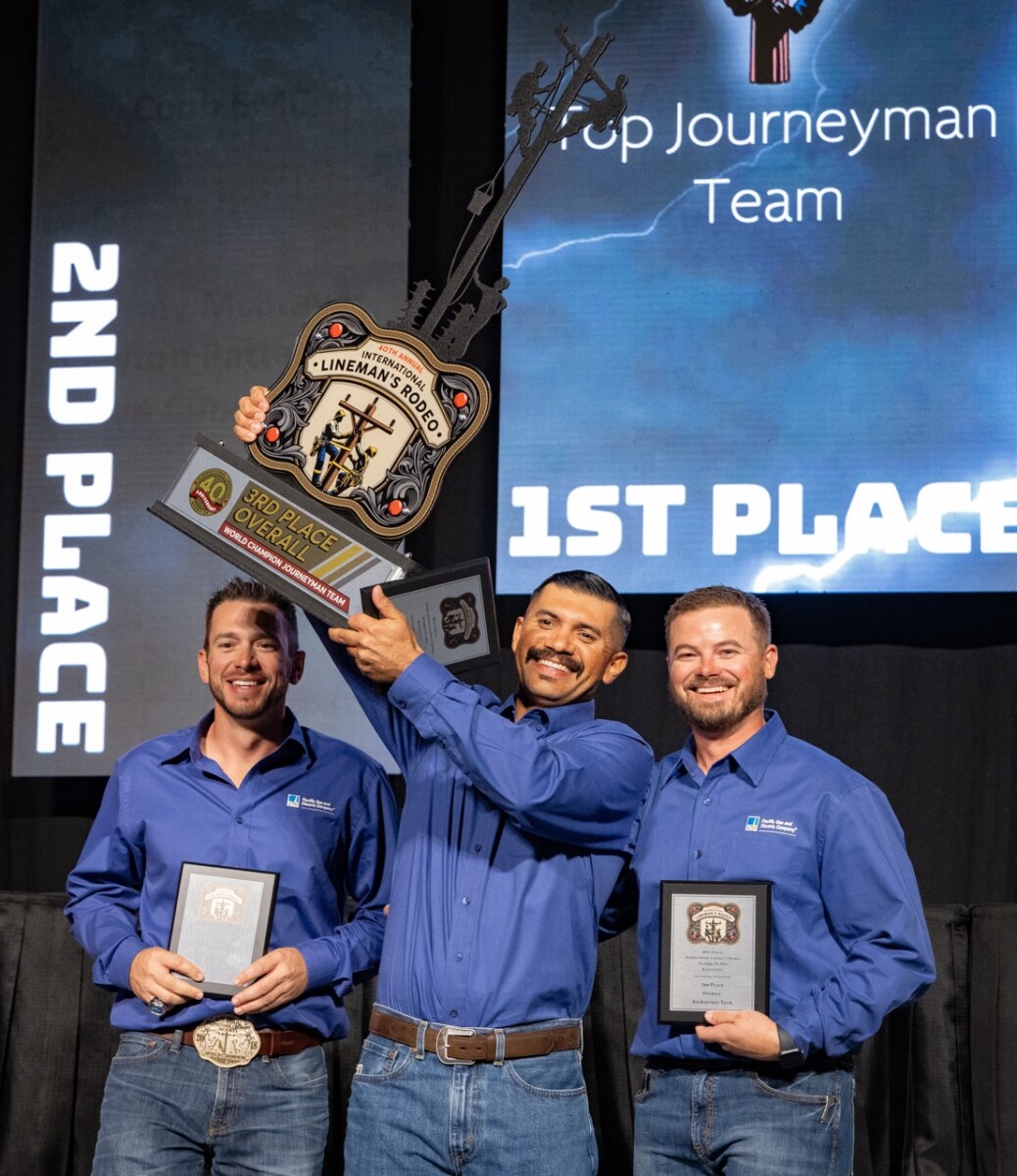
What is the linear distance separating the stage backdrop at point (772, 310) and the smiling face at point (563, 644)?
84.6 inches

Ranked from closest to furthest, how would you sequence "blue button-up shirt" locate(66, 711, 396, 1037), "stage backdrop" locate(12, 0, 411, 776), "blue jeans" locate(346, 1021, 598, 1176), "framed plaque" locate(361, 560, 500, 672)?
"blue jeans" locate(346, 1021, 598, 1176), "framed plaque" locate(361, 560, 500, 672), "blue button-up shirt" locate(66, 711, 396, 1037), "stage backdrop" locate(12, 0, 411, 776)

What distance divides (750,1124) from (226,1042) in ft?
2.79

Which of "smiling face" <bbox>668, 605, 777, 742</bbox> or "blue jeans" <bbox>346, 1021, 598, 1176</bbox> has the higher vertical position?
"smiling face" <bbox>668, 605, 777, 742</bbox>

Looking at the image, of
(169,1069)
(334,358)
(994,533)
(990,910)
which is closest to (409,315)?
(334,358)

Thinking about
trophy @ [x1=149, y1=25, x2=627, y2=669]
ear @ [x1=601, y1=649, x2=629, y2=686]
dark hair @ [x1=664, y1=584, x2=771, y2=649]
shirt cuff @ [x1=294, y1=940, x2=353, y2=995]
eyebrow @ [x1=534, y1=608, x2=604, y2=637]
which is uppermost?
trophy @ [x1=149, y1=25, x2=627, y2=669]

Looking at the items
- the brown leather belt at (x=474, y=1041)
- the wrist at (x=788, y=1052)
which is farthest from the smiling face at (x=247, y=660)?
the wrist at (x=788, y=1052)

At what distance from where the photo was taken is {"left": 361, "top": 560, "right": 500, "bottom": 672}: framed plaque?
2301 mm

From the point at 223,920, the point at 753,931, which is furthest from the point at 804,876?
the point at 223,920

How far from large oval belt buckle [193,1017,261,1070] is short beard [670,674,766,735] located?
89cm

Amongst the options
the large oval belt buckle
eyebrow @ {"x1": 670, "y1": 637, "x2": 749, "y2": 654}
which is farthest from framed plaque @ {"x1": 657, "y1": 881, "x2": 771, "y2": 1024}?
the large oval belt buckle

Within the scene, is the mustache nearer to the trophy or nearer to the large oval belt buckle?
the trophy

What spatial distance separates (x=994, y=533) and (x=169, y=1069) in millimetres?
2908

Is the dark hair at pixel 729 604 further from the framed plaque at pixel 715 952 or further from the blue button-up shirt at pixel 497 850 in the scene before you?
the framed plaque at pixel 715 952

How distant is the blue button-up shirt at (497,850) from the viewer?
85.1 inches
